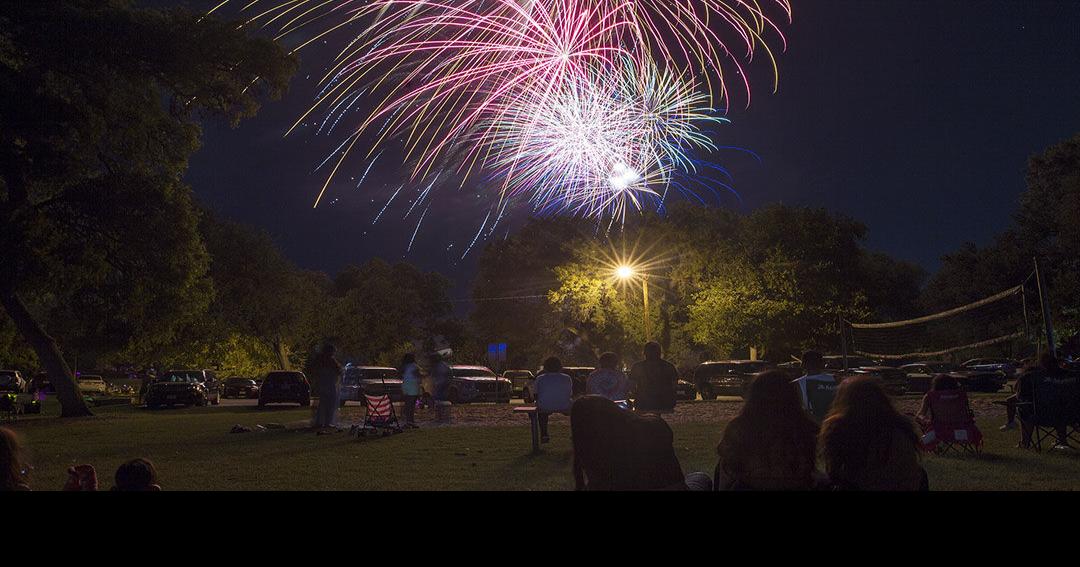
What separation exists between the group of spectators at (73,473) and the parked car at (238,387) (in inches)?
1884

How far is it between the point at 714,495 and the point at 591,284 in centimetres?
3976

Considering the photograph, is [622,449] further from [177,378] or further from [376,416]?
[177,378]

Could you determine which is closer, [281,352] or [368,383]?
[368,383]

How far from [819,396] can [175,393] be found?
Answer: 31186mm

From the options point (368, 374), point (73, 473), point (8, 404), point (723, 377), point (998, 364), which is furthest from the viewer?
point (998, 364)

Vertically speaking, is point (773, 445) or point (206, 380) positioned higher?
point (206, 380)

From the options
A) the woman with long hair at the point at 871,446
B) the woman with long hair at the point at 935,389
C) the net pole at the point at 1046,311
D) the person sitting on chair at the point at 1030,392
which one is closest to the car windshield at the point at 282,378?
the woman with long hair at the point at 935,389

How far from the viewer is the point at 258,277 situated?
5066cm

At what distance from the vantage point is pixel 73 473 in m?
4.79

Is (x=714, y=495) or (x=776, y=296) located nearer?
(x=714, y=495)

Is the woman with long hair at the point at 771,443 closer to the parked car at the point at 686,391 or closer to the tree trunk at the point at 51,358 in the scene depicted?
the tree trunk at the point at 51,358

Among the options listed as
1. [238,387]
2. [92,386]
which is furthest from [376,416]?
[92,386]

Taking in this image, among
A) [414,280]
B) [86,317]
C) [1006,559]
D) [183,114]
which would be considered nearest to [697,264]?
[183,114]

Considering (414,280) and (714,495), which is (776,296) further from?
(414,280)
